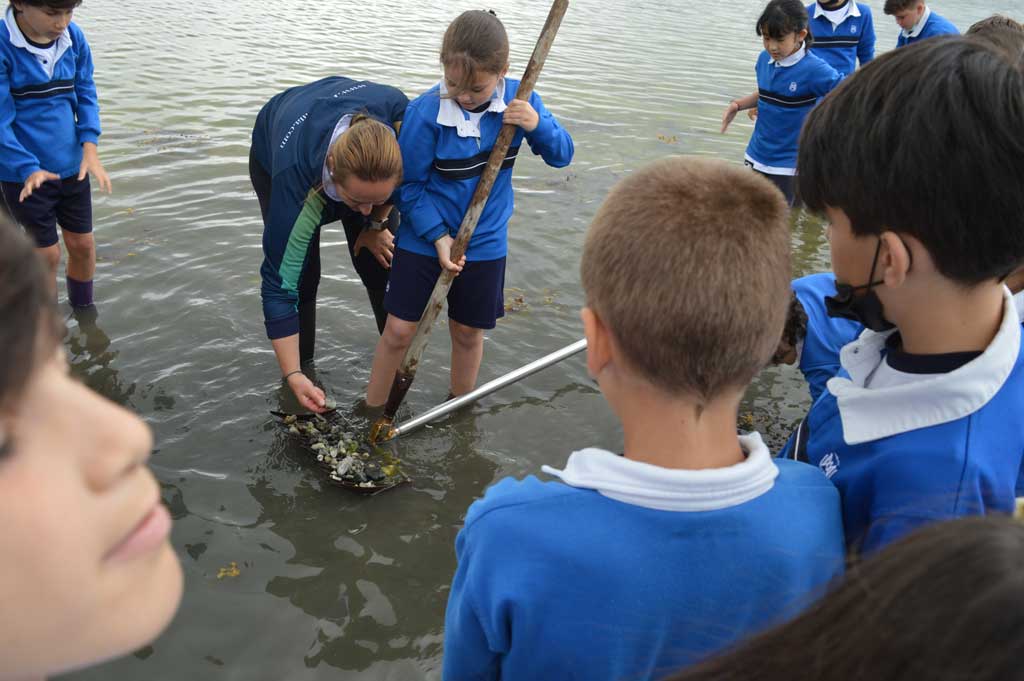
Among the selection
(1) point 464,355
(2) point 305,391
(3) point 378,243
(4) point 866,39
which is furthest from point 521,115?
(4) point 866,39

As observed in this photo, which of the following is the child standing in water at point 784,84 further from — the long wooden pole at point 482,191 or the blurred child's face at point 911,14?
the long wooden pole at point 482,191

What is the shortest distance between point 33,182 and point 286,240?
1.71 meters

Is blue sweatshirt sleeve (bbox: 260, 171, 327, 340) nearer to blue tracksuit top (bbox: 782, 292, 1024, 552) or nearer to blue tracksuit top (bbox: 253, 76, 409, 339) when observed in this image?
blue tracksuit top (bbox: 253, 76, 409, 339)

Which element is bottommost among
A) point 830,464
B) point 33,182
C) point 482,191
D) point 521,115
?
point 33,182

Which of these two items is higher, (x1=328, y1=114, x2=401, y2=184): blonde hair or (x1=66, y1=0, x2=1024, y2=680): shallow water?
(x1=328, y1=114, x2=401, y2=184): blonde hair

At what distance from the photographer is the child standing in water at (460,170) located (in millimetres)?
3248

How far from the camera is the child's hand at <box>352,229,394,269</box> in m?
4.07

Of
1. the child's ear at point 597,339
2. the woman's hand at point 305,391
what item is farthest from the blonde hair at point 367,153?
the child's ear at point 597,339

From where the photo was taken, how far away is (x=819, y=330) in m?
2.33

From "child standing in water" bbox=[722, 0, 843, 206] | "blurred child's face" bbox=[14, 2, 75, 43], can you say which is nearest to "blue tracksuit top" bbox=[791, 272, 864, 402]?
"child standing in water" bbox=[722, 0, 843, 206]

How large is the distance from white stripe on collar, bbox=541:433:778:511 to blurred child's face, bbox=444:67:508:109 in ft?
7.82

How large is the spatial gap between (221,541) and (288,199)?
1.52 m

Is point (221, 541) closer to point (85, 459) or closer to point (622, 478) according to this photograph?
point (622, 478)

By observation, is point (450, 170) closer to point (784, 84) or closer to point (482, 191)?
point (482, 191)
